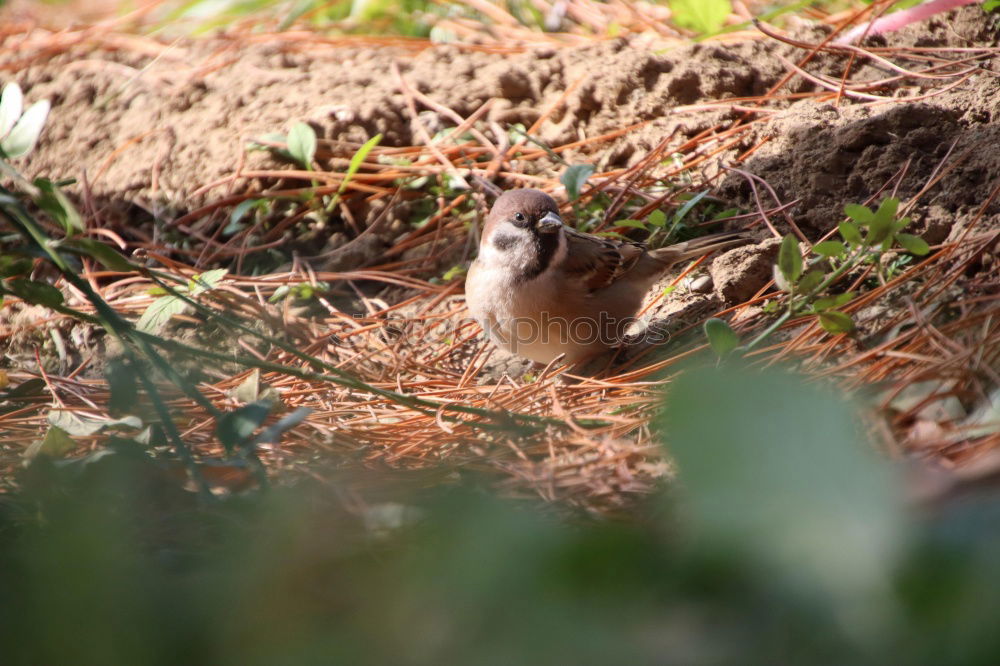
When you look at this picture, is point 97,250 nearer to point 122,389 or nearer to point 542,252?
point 122,389

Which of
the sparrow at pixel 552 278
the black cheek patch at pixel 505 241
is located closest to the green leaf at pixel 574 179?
the sparrow at pixel 552 278

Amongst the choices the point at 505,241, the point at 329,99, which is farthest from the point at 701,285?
the point at 329,99

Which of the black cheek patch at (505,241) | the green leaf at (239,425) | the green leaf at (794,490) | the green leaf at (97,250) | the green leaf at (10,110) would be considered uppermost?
the green leaf at (10,110)

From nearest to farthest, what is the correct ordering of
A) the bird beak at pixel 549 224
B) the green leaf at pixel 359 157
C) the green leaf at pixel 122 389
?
the green leaf at pixel 122 389
the bird beak at pixel 549 224
the green leaf at pixel 359 157

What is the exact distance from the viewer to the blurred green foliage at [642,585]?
25.7 inches

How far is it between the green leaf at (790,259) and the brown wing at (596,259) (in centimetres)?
111

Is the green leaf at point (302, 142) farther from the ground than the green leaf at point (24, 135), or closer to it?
closer to it

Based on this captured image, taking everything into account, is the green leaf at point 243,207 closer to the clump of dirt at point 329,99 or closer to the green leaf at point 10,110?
the clump of dirt at point 329,99

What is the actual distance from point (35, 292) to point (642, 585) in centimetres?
171

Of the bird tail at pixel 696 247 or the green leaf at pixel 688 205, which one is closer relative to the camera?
the bird tail at pixel 696 247

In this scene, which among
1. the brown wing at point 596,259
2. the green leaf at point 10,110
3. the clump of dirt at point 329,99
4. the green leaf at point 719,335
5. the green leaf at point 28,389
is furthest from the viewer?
the clump of dirt at point 329,99

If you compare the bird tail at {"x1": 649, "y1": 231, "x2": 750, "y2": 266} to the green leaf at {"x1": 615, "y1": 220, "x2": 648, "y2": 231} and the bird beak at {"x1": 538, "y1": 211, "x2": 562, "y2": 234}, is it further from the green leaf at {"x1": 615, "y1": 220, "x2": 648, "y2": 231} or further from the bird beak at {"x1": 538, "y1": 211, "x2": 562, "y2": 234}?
the bird beak at {"x1": 538, "y1": 211, "x2": 562, "y2": 234}

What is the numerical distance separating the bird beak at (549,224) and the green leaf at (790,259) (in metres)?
1.11

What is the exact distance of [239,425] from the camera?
1.78 m
